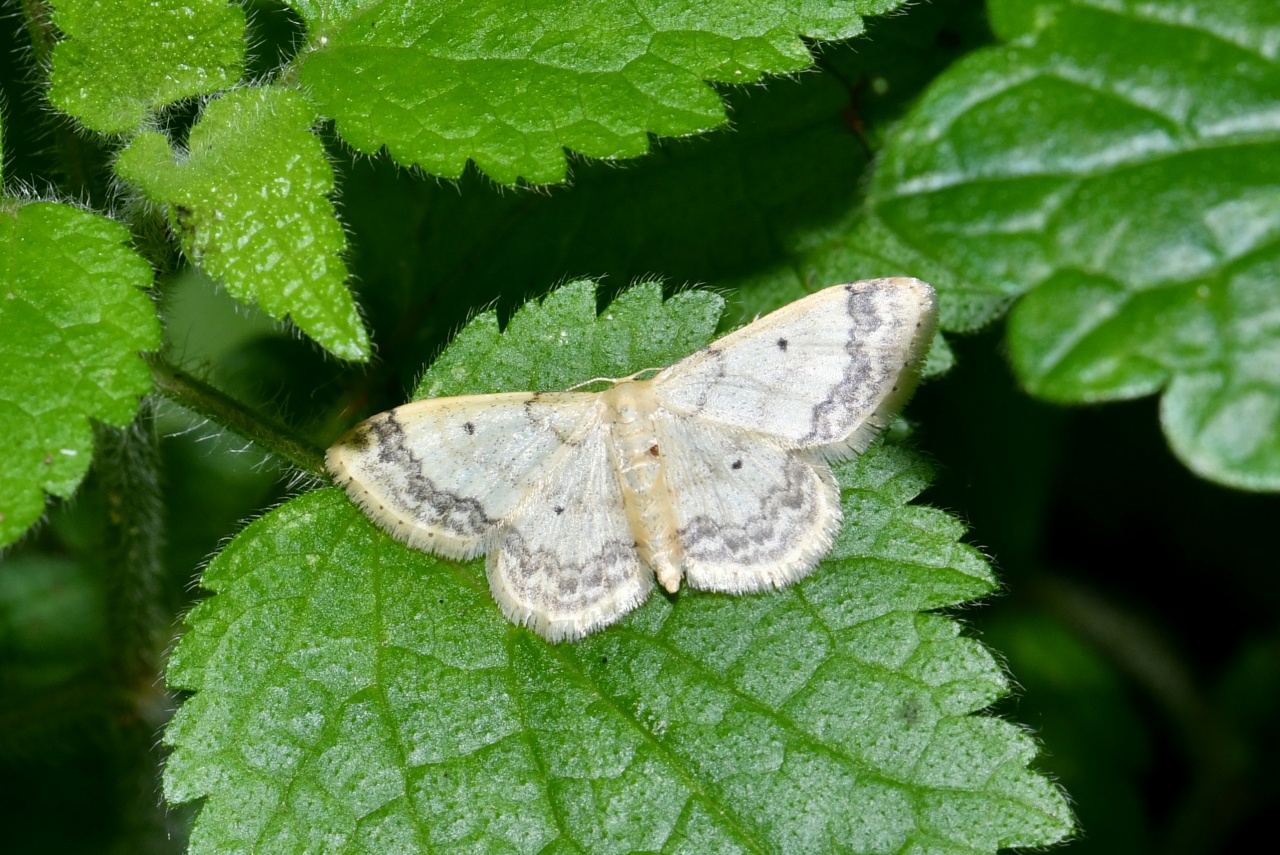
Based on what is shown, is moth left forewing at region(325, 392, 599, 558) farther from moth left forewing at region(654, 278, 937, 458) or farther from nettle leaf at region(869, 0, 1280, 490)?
nettle leaf at region(869, 0, 1280, 490)

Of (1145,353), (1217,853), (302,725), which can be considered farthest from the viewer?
(1217,853)

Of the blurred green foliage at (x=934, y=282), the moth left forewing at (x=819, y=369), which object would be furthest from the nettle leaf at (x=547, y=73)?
the moth left forewing at (x=819, y=369)

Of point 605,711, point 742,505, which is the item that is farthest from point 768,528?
point 605,711

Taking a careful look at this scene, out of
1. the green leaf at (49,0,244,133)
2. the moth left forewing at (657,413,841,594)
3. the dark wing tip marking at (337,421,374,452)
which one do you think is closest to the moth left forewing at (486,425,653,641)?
the moth left forewing at (657,413,841,594)

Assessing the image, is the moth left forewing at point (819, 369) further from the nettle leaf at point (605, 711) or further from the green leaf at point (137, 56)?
the green leaf at point (137, 56)

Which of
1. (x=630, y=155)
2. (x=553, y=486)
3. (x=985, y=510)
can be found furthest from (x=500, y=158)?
(x=985, y=510)

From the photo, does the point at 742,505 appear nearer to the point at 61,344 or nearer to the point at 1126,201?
the point at 1126,201

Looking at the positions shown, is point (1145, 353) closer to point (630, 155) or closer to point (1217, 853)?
point (630, 155)
